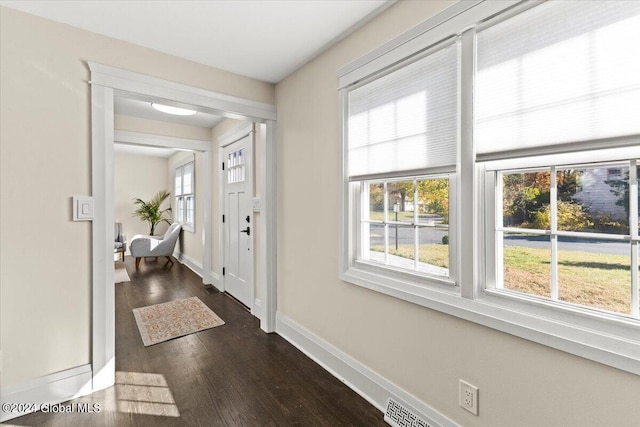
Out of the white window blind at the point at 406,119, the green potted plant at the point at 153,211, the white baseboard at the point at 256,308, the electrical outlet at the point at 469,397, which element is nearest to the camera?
the electrical outlet at the point at 469,397

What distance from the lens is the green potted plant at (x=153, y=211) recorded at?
7.09 meters

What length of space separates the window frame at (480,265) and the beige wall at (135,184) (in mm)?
7236

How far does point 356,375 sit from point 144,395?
144 centimetres

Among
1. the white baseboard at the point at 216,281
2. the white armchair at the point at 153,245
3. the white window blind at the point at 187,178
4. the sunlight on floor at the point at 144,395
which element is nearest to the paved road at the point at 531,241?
the sunlight on floor at the point at 144,395

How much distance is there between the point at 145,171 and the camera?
7.45 m

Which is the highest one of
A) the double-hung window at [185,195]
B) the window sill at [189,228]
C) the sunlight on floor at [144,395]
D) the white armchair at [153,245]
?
the double-hung window at [185,195]

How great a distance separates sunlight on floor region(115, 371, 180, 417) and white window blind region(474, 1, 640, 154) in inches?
93.2

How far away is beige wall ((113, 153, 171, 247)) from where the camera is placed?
7.18 meters

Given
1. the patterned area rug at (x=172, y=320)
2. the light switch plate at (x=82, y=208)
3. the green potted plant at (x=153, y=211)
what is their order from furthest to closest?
the green potted plant at (x=153, y=211) → the patterned area rug at (x=172, y=320) → the light switch plate at (x=82, y=208)

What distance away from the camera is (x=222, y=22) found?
1.91 metres

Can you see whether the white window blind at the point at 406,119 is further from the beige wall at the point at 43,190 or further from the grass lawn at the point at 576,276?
the beige wall at the point at 43,190

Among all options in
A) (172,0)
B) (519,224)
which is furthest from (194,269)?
(519,224)

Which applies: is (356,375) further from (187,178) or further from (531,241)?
(187,178)

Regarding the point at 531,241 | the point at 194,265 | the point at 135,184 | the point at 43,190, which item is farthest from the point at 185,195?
the point at 531,241
